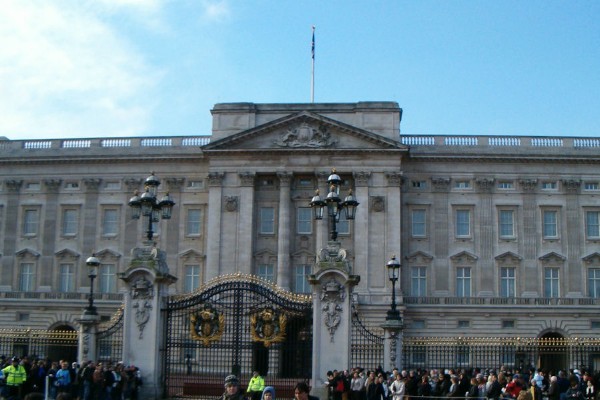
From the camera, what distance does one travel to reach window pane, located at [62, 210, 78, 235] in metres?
61.9

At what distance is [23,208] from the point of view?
62.6m

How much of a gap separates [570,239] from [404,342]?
94.5 feet

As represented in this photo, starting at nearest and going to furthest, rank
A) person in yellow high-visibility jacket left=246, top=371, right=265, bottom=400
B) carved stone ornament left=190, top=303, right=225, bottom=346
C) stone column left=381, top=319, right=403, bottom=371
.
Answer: person in yellow high-visibility jacket left=246, top=371, right=265, bottom=400, carved stone ornament left=190, top=303, right=225, bottom=346, stone column left=381, top=319, right=403, bottom=371

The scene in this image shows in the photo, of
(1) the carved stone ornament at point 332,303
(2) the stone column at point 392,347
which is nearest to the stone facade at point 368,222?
(2) the stone column at point 392,347

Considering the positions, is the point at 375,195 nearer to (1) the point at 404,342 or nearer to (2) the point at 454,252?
(2) the point at 454,252

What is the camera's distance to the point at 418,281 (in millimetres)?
58625

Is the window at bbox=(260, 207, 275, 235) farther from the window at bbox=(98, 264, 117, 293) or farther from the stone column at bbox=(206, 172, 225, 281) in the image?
the window at bbox=(98, 264, 117, 293)

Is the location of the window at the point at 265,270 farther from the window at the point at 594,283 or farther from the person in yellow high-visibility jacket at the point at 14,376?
the person in yellow high-visibility jacket at the point at 14,376

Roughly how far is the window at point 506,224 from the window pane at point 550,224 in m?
2.25

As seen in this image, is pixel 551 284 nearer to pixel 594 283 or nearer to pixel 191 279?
pixel 594 283

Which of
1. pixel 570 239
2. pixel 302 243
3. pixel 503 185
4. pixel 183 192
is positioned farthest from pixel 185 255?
pixel 570 239

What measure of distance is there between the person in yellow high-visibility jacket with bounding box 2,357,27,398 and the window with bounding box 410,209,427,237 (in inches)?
1422

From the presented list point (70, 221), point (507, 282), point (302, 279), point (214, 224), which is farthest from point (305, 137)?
point (70, 221)

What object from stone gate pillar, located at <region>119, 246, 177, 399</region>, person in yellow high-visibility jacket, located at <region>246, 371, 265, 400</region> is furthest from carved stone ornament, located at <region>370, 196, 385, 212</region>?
person in yellow high-visibility jacket, located at <region>246, 371, 265, 400</region>
